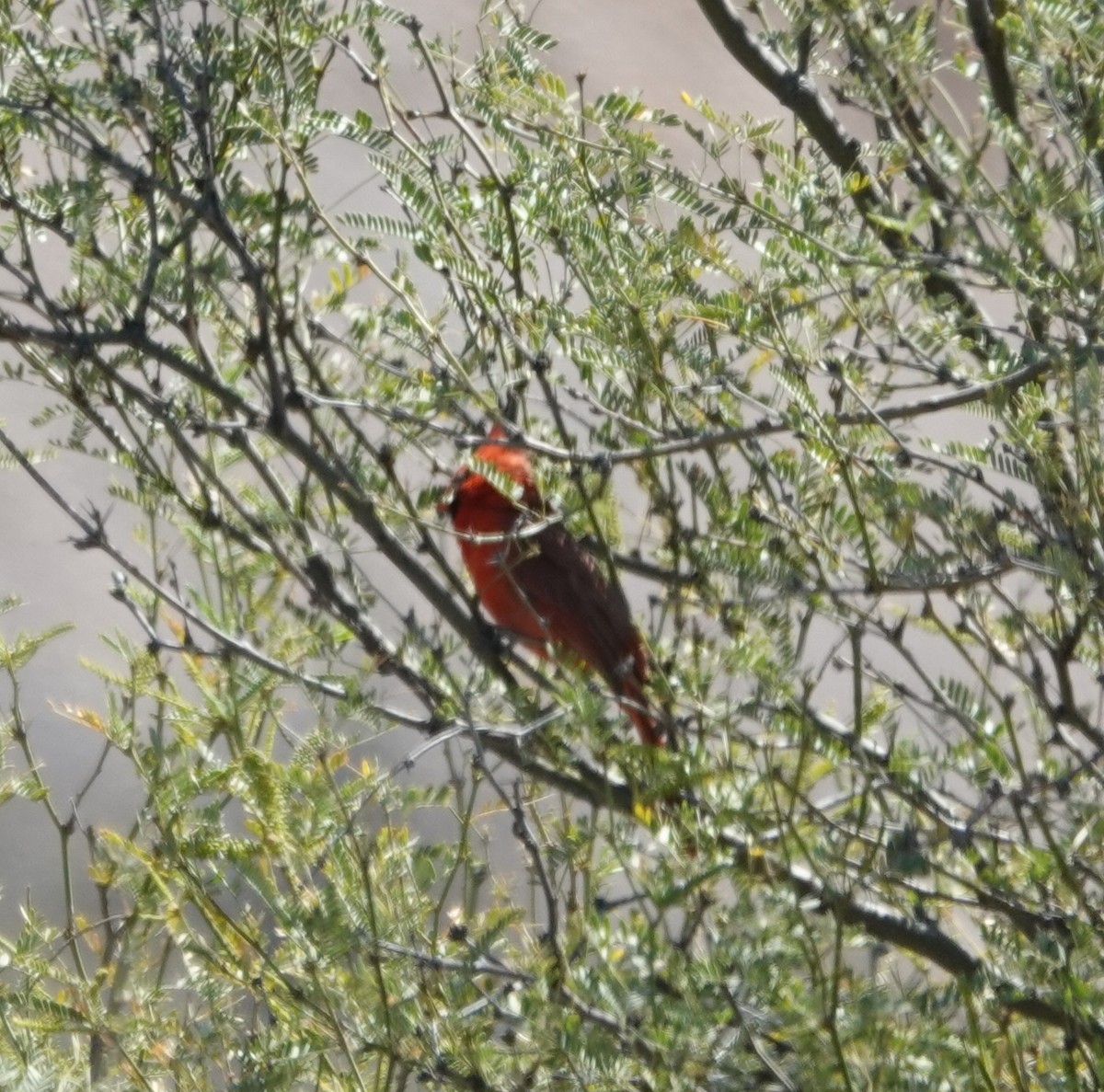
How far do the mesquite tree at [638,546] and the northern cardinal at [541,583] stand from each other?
0.19 metres

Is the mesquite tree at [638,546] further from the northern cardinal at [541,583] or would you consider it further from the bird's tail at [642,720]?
the northern cardinal at [541,583]

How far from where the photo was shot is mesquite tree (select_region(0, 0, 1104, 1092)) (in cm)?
104

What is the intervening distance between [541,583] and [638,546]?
17.6 inches

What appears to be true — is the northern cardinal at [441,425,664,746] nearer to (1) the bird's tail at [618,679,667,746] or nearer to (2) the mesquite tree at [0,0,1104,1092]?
(1) the bird's tail at [618,679,667,746]

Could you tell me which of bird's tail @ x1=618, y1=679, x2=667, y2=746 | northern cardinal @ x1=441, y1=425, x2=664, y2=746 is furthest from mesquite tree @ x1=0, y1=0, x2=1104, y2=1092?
northern cardinal @ x1=441, y1=425, x2=664, y2=746

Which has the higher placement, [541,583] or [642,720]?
[541,583]

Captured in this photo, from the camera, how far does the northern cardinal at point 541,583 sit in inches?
68.2

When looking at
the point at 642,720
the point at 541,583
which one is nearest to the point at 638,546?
the point at 642,720

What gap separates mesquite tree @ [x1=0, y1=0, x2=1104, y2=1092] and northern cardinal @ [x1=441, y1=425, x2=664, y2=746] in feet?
0.63

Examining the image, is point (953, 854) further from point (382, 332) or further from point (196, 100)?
point (196, 100)

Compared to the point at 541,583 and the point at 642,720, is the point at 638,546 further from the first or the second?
the point at 541,583

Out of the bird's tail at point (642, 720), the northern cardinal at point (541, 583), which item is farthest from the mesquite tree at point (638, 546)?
the northern cardinal at point (541, 583)

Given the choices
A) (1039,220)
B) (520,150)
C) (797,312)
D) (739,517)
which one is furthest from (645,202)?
(1039,220)

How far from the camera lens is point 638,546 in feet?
5.15
